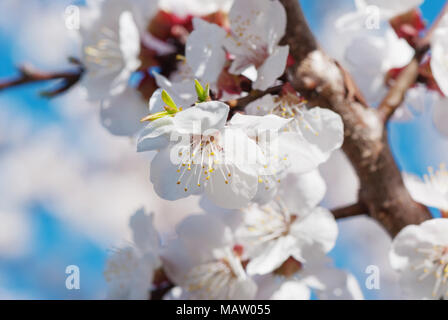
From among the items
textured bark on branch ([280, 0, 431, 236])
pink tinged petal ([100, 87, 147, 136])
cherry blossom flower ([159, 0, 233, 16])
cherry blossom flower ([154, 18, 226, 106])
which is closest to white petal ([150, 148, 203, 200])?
cherry blossom flower ([154, 18, 226, 106])

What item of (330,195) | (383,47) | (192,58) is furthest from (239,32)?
(330,195)

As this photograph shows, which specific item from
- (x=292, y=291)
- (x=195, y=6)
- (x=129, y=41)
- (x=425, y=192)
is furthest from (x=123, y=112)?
(x=425, y=192)

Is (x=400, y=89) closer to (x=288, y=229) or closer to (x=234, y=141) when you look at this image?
(x=288, y=229)

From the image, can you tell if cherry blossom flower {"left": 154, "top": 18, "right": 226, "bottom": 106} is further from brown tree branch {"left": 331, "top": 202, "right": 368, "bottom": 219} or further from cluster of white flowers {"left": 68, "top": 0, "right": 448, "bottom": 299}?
brown tree branch {"left": 331, "top": 202, "right": 368, "bottom": 219}

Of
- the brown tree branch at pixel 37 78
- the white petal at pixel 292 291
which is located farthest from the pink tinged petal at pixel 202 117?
the brown tree branch at pixel 37 78

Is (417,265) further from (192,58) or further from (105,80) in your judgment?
(105,80)

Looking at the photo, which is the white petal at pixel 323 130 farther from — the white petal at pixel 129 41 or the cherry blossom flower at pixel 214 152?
the white petal at pixel 129 41

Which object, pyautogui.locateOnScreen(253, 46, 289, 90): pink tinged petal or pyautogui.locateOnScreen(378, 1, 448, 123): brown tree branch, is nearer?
pyautogui.locateOnScreen(253, 46, 289, 90): pink tinged petal

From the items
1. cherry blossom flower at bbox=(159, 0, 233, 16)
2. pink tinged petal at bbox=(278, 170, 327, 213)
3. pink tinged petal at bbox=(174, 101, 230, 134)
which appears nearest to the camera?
pink tinged petal at bbox=(174, 101, 230, 134)
